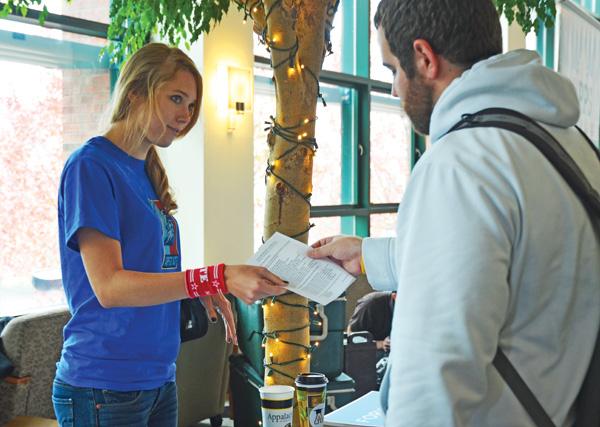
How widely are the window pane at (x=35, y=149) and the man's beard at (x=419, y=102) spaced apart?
10.2 ft

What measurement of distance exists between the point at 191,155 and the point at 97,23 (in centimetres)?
98

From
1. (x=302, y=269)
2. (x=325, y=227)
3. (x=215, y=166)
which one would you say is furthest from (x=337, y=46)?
(x=302, y=269)

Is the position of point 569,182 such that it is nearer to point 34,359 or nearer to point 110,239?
point 110,239

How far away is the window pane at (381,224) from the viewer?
7.45 metres

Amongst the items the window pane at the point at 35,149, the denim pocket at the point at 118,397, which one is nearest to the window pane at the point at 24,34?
the window pane at the point at 35,149

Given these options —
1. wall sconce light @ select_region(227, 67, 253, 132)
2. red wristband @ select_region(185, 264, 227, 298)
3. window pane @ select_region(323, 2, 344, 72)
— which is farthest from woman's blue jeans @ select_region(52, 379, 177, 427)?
window pane @ select_region(323, 2, 344, 72)

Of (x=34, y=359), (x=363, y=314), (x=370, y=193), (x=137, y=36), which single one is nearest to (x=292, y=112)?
(x=137, y=36)

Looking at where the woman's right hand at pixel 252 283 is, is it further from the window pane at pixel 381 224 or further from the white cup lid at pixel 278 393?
→ the window pane at pixel 381 224

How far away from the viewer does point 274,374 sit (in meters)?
2.54

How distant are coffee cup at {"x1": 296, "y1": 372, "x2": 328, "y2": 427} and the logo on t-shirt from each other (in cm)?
49

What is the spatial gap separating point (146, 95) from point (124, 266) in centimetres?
47

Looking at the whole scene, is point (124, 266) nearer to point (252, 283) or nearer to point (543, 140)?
point (252, 283)

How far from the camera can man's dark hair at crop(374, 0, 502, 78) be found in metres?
1.20

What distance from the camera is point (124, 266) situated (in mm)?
1917
